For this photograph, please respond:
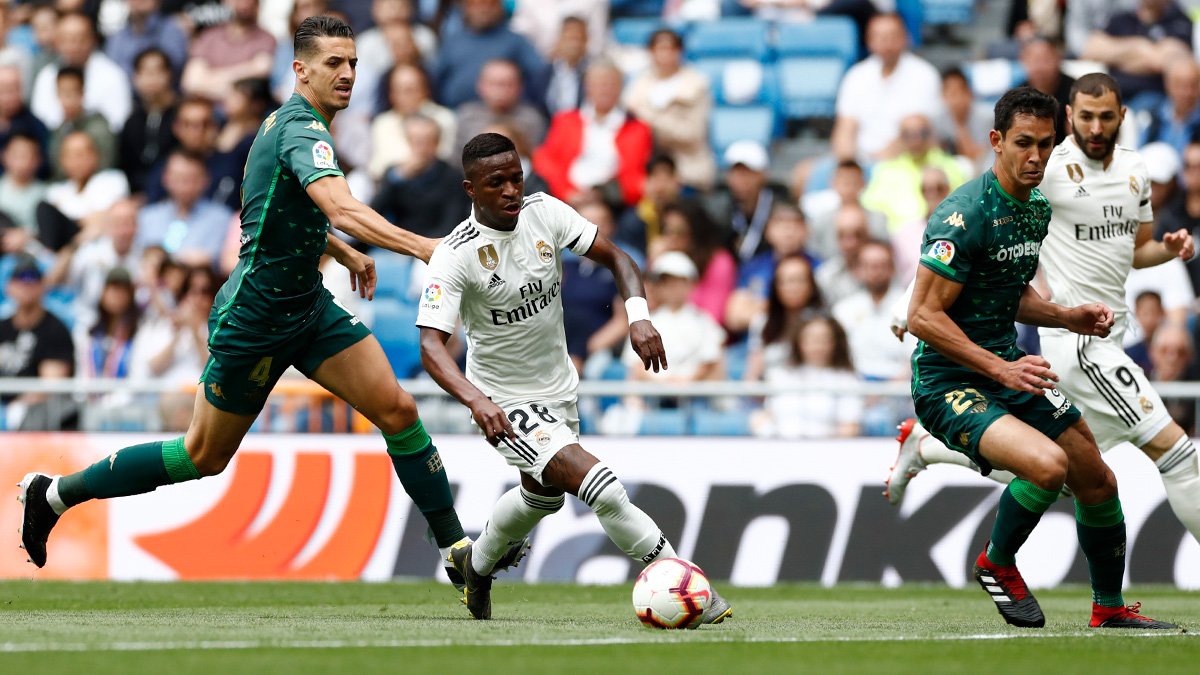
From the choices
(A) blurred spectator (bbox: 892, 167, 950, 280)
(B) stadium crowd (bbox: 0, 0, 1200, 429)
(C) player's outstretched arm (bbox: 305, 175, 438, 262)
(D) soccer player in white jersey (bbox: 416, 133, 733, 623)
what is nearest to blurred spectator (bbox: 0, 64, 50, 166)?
(B) stadium crowd (bbox: 0, 0, 1200, 429)

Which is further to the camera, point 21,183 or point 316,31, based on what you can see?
point 21,183

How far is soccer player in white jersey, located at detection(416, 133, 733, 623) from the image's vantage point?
27.9 ft

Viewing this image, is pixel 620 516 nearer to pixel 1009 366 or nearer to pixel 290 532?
pixel 1009 366

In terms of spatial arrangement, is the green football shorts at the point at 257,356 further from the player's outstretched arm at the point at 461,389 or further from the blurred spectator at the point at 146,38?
the blurred spectator at the point at 146,38

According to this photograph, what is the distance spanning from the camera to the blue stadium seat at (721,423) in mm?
13547

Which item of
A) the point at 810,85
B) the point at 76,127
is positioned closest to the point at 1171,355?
the point at 810,85

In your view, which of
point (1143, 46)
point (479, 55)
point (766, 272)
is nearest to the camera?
point (766, 272)

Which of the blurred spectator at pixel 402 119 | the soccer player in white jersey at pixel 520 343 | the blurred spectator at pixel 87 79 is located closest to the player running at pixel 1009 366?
the soccer player in white jersey at pixel 520 343

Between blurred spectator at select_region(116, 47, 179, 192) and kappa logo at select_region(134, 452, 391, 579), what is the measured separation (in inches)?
242

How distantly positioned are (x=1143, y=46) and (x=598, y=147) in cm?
529

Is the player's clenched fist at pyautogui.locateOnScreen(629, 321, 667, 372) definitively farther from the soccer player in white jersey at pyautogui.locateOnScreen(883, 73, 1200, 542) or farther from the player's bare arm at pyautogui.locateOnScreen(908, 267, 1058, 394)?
the soccer player in white jersey at pyautogui.locateOnScreen(883, 73, 1200, 542)

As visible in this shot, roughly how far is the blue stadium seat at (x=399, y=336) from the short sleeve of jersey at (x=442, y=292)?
22.2 feet

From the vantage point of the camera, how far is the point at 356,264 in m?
9.23

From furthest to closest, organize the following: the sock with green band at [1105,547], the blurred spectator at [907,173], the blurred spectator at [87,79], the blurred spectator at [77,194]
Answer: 1. the blurred spectator at [87,79]
2. the blurred spectator at [77,194]
3. the blurred spectator at [907,173]
4. the sock with green band at [1105,547]
